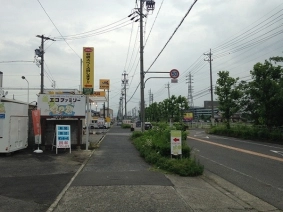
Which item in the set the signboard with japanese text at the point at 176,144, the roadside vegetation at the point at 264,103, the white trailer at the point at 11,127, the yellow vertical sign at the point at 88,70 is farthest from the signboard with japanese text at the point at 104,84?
the signboard with japanese text at the point at 176,144

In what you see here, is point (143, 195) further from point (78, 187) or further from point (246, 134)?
point (246, 134)

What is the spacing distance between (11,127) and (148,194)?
9.68 m

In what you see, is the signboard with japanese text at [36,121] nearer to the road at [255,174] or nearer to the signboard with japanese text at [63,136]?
the signboard with japanese text at [63,136]

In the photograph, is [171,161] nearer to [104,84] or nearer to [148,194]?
[148,194]

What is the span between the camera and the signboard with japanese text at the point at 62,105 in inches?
664

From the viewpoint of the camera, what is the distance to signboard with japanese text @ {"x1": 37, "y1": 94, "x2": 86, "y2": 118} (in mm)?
16859

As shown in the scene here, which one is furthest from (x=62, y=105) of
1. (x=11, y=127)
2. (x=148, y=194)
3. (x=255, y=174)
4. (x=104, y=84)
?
(x=104, y=84)

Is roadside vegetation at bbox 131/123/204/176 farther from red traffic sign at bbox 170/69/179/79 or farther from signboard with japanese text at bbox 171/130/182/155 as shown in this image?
red traffic sign at bbox 170/69/179/79

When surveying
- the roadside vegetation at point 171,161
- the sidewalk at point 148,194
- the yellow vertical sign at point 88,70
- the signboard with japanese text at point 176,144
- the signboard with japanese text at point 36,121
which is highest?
the yellow vertical sign at point 88,70

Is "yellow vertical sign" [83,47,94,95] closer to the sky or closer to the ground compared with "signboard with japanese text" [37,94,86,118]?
closer to the sky

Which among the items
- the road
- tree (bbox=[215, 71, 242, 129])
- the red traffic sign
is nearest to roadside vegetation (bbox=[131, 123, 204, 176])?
the road

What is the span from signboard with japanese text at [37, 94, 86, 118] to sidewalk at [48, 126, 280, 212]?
755cm

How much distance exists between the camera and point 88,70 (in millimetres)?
16719

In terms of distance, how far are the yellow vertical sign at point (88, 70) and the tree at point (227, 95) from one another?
22.4 metres
